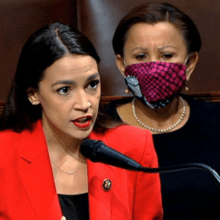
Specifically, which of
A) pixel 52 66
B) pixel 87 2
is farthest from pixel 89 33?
pixel 52 66

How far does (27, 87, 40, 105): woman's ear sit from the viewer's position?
1323 millimetres

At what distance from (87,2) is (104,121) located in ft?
2.58

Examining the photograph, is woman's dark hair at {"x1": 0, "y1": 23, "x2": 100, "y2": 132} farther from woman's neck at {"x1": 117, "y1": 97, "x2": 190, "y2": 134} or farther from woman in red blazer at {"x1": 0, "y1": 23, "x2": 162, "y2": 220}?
woman's neck at {"x1": 117, "y1": 97, "x2": 190, "y2": 134}

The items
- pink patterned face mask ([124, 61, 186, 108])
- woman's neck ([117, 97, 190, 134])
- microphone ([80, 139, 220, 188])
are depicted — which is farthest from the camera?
woman's neck ([117, 97, 190, 134])

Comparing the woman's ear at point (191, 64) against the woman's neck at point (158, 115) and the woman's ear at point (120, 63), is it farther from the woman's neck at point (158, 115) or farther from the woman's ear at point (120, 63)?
the woman's ear at point (120, 63)

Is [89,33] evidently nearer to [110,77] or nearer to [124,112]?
[110,77]

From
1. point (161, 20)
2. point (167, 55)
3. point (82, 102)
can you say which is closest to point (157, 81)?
point (167, 55)

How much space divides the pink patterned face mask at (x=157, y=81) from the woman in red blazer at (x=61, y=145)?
320mm

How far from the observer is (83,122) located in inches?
47.8

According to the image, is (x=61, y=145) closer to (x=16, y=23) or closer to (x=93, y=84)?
(x=93, y=84)

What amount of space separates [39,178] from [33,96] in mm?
219

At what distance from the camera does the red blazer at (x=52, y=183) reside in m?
1.27

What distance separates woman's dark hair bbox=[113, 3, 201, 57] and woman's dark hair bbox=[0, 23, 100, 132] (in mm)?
557

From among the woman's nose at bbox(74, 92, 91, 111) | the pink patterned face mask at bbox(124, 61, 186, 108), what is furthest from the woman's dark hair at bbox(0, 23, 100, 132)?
the pink patterned face mask at bbox(124, 61, 186, 108)
